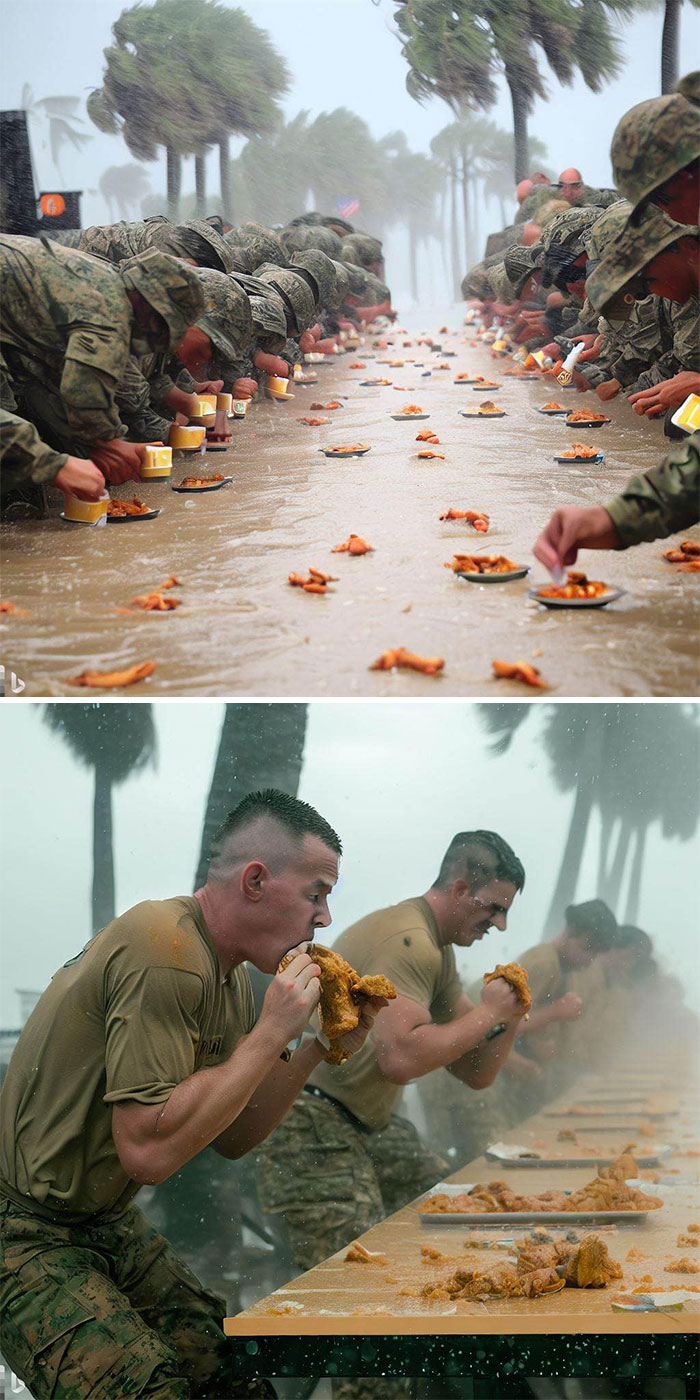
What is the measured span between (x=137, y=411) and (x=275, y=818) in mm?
1485

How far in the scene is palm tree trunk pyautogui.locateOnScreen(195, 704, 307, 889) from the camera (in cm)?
261

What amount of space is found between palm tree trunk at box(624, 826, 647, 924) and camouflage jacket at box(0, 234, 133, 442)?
1.59 m

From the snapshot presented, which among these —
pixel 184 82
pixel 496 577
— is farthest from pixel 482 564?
pixel 184 82

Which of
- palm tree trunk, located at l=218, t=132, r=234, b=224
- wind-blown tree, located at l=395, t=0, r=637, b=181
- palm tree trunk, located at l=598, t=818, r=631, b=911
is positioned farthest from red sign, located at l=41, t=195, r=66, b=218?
palm tree trunk, located at l=598, t=818, r=631, b=911

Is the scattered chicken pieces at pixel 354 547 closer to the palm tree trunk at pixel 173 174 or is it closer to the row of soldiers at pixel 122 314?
the row of soldiers at pixel 122 314

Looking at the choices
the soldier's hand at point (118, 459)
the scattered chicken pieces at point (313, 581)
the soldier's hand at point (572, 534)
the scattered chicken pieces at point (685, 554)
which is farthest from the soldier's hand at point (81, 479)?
the scattered chicken pieces at point (685, 554)

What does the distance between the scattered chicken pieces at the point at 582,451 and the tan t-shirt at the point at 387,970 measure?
1077 mm

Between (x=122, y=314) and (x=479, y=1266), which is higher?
(x=122, y=314)

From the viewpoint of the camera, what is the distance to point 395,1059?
2639mm

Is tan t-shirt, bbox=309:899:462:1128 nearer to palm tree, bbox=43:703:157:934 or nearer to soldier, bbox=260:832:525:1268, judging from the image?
soldier, bbox=260:832:525:1268

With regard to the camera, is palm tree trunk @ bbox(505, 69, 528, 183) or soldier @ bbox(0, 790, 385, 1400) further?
palm tree trunk @ bbox(505, 69, 528, 183)

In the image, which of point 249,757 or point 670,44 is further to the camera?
point 249,757

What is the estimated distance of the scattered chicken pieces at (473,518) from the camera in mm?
2588

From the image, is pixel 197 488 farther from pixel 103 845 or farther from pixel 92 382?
pixel 103 845
